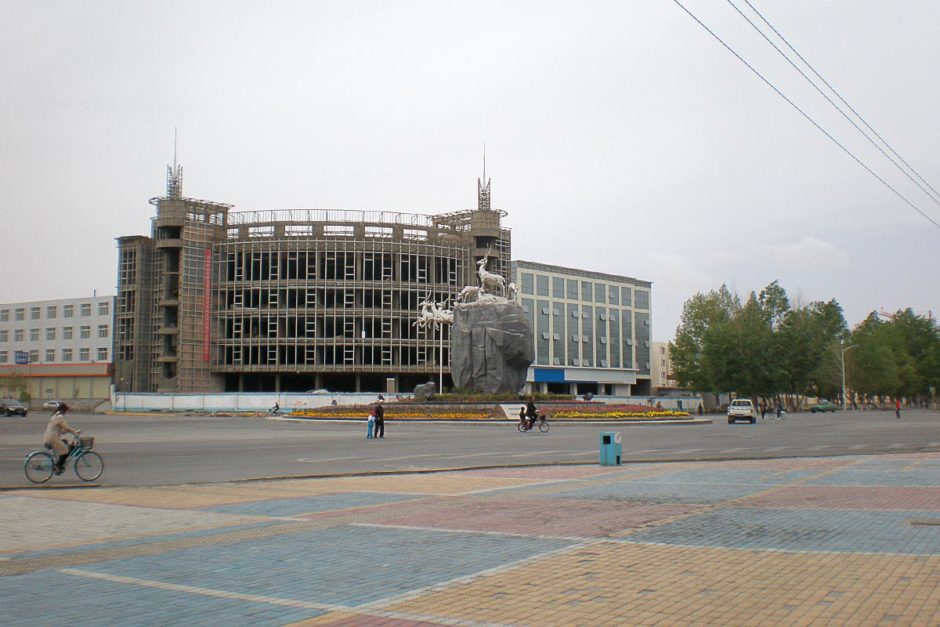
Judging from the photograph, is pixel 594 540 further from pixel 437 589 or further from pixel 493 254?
pixel 493 254

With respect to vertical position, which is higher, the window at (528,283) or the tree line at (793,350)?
the window at (528,283)

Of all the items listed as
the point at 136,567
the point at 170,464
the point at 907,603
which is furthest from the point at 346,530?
the point at 170,464

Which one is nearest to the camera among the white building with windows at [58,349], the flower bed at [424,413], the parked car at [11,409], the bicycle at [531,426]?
the bicycle at [531,426]

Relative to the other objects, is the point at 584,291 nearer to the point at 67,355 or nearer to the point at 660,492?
the point at 67,355

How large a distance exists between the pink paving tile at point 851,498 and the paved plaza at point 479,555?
6cm

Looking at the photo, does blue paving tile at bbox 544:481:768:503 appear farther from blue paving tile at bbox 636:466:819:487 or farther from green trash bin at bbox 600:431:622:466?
green trash bin at bbox 600:431:622:466

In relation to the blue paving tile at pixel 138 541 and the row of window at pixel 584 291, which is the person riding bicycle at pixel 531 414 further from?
the row of window at pixel 584 291

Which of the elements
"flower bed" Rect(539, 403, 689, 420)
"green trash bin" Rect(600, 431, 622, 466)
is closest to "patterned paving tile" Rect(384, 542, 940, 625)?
"green trash bin" Rect(600, 431, 622, 466)

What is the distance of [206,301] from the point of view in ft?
301

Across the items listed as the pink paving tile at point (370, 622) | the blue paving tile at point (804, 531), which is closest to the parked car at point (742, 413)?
the blue paving tile at point (804, 531)

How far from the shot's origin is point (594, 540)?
9633mm

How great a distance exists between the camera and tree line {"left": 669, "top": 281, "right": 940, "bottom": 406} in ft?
287

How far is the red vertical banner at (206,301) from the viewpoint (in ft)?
300

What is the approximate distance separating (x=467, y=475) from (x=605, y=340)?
9526 centimetres
